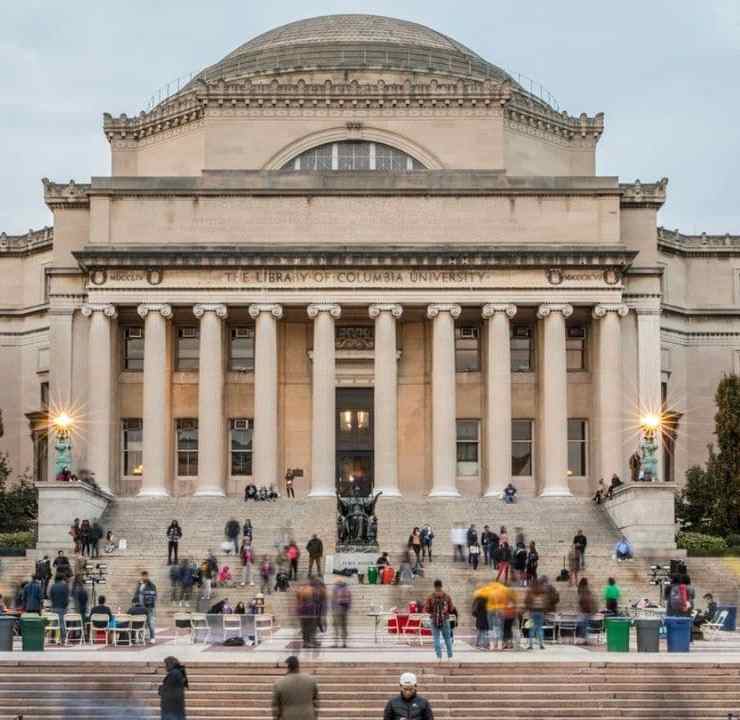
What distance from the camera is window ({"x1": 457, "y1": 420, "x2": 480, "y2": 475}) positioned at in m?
69.0

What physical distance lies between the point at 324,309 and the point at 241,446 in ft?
23.7

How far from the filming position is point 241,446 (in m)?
69.1

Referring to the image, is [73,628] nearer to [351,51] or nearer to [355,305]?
[355,305]

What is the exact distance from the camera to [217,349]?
66.1 metres

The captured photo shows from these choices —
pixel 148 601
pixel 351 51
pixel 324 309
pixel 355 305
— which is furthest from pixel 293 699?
pixel 351 51

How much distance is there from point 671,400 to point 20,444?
2989cm

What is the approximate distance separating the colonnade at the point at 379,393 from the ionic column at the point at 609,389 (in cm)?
4

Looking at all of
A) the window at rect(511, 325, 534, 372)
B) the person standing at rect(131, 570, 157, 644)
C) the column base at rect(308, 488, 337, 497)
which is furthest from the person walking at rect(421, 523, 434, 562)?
the window at rect(511, 325, 534, 372)

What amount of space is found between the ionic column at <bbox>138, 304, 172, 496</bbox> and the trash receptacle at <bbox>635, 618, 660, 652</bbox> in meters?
31.5

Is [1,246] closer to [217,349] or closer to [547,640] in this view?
[217,349]

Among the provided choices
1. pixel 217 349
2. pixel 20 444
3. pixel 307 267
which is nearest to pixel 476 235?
pixel 307 267

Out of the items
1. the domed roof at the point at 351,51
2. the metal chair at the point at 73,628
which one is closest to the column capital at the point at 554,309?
the domed roof at the point at 351,51

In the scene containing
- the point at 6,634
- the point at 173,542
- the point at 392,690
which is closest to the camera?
the point at 392,690

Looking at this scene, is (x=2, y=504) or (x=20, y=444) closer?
(x=2, y=504)
